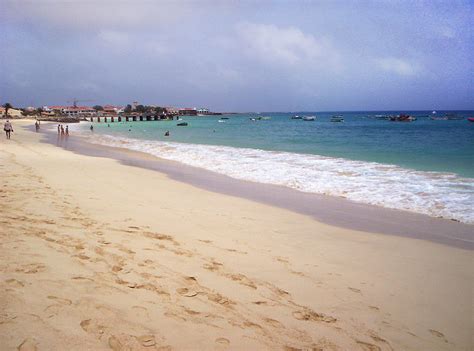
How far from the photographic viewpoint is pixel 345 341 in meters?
2.82

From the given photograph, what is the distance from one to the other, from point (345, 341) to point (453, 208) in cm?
607

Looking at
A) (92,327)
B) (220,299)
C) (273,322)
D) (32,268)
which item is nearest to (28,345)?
(92,327)

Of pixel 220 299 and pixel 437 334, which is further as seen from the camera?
pixel 220 299

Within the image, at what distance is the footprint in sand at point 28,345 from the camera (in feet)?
7.77

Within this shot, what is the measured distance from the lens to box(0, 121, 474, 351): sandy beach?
2725 mm

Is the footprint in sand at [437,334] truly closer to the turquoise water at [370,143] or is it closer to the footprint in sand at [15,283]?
the footprint in sand at [15,283]

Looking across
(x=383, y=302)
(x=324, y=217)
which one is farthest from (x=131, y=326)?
(x=324, y=217)

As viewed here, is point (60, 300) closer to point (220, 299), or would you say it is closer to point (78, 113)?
point (220, 299)

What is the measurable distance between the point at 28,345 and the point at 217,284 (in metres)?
1.78

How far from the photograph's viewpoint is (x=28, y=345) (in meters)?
2.40

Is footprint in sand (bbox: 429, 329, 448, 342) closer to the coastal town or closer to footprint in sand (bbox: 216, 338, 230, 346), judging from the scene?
footprint in sand (bbox: 216, 338, 230, 346)

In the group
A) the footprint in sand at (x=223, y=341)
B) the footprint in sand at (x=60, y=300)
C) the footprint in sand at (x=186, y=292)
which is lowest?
the footprint in sand at (x=223, y=341)

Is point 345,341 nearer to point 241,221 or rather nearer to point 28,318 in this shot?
point 28,318

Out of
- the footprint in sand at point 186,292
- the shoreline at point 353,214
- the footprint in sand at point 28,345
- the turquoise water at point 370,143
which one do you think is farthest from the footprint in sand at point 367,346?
the turquoise water at point 370,143
